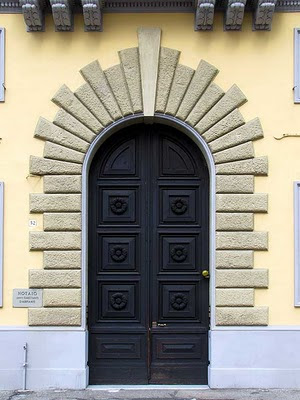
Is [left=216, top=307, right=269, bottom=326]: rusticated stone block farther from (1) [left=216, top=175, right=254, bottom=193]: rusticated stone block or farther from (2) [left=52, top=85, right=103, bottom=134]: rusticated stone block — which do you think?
(2) [left=52, top=85, right=103, bottom=134]: rusticated stone block

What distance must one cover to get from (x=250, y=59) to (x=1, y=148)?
357 cm

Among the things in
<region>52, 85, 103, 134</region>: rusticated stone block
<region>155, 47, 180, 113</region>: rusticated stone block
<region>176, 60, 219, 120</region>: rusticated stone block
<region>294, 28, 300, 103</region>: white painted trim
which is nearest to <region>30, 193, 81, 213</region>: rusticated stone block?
<region>52, 85, 103, 134</region>: rusticated stone block

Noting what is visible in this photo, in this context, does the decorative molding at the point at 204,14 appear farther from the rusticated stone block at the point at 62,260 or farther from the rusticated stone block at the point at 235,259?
the rusticated stone block at the point at 62,260

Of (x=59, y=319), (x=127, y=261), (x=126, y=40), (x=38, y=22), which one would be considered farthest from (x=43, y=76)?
(x=59, y=319)

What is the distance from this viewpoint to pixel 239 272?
25.2ft

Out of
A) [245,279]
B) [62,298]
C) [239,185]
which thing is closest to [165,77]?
[239,185]

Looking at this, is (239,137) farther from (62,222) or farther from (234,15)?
(62,222)

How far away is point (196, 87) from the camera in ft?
25.6

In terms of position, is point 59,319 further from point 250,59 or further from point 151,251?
point 250,59

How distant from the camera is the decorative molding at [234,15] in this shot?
24.6ft

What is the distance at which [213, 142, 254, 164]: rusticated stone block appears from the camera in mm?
7762

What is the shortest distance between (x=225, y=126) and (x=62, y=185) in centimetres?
232

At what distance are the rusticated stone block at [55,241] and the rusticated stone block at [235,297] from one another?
1.99 meters

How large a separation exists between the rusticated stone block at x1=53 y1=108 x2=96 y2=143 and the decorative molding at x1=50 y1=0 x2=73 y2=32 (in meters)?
1.13
